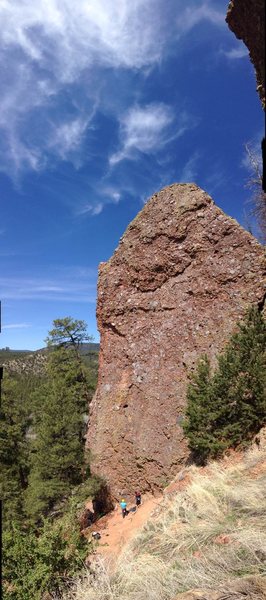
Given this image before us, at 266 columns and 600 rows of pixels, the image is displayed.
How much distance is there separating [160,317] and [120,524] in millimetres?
9872

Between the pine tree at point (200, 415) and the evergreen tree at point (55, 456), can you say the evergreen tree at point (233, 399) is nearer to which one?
the pine tree at point (200, 415)

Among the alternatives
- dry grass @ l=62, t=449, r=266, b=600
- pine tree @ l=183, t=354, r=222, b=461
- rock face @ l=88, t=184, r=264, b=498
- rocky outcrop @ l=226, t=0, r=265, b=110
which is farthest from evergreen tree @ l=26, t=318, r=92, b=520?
rocky outcrop @ l=226, t=0, r=265, b=110

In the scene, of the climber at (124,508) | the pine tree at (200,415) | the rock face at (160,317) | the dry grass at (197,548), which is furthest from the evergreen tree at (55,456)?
the dry grass at (197,548)

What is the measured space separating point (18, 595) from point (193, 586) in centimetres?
451

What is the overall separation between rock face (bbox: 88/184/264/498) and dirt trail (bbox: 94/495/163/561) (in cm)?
101

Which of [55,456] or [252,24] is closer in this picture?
[252,24]

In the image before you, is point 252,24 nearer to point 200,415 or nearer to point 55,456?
point 200,415

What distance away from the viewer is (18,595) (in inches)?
326

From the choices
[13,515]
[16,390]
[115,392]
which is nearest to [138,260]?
[115,392]

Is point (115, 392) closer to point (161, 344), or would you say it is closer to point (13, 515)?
point (161, 344)

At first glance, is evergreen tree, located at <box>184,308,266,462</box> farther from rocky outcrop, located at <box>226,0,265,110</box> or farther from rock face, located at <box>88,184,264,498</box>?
rocky outcrop, located at <box>226,0,265,110</box>

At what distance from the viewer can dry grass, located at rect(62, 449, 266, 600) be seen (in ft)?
20.0

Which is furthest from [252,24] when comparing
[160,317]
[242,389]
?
[160,317]

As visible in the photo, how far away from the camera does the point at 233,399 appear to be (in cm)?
1554
